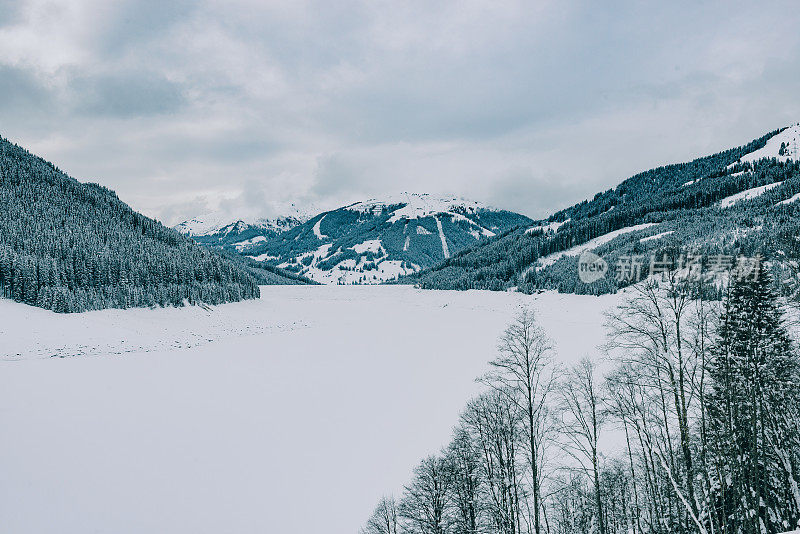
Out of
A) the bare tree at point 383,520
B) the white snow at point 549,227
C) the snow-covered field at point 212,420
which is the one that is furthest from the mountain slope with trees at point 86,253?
the white snow at point 549,227

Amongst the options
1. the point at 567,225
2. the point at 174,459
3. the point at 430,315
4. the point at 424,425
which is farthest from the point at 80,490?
the point at 567,225

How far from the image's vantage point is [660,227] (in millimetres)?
114812

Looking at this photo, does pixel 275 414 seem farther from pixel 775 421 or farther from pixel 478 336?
pixel 478 336

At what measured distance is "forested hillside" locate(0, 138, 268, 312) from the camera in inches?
1789

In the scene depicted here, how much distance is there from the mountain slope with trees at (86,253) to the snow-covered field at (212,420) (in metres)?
3.88

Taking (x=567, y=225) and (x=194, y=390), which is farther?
(x=567, y=225)

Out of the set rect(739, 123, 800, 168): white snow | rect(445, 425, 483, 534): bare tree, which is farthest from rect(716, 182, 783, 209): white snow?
rect(445, 425, 483, 534): bare tree

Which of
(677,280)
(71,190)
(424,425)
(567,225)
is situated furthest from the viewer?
(567,225)

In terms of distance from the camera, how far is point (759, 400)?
31.7 feet

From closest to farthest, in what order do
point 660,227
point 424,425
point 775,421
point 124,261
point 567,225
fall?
point 775,421, point 424,425, point 124,261, point 660,227, point 567,225

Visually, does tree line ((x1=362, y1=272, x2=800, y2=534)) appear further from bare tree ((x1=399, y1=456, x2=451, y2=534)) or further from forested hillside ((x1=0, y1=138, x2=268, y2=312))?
forested hillside ((x1=0, y1=138, x2=268, y2=312))

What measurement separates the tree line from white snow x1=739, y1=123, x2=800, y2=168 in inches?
8399

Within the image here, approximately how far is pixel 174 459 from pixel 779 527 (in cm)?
2146

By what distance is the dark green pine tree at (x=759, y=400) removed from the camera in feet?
31.1
